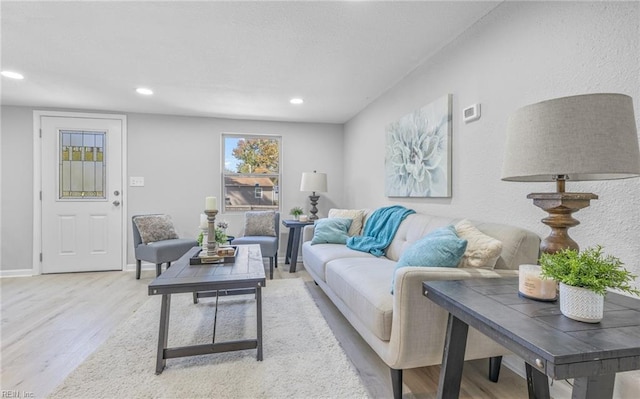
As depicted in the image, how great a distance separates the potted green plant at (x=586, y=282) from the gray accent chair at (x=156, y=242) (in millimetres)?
3716

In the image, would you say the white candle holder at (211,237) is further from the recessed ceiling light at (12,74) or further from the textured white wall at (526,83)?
the recessed ceiling light at (12,74)

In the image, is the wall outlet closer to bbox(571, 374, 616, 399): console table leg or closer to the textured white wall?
the textured white wall

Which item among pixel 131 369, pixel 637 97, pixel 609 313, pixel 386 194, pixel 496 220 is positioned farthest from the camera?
pixel 386 194

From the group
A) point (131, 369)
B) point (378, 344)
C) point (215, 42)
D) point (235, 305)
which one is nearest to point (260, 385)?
point (378, 344)

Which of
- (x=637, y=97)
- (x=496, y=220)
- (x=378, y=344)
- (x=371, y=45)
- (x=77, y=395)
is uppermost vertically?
(x=371, y=45)

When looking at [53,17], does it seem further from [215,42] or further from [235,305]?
[235,305]

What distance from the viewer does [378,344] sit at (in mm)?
1565

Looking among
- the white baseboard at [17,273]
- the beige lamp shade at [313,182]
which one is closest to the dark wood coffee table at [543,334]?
the beige lamp shade at [313,182]

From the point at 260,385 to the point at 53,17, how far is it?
261 centimetres

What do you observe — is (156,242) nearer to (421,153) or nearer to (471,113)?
(421,153)

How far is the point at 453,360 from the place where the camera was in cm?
121

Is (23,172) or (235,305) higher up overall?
(23,172)

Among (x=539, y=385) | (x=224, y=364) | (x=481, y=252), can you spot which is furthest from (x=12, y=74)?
(x=539, y=385)

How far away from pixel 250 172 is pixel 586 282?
423 centimetres
